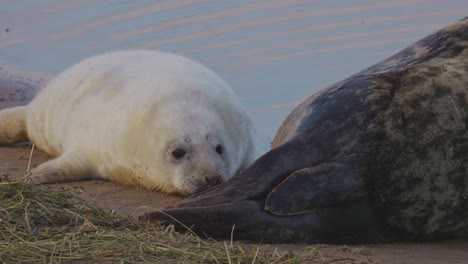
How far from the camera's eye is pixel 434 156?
16.5ft

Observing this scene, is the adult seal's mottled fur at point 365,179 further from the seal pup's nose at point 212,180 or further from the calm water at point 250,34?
the calm water at point 250,34

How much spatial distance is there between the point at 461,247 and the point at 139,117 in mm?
2483

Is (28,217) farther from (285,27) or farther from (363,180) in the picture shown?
(285,27)

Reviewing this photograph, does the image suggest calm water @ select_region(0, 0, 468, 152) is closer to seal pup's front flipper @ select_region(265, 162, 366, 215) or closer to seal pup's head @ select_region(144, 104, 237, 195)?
seal pup's head @ select_region(144, 104, 237, 195)

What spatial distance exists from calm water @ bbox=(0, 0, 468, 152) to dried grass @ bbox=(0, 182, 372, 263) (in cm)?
435

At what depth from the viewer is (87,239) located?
4211mm

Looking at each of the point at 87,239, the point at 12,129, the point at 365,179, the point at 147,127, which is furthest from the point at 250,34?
the point at 87,239

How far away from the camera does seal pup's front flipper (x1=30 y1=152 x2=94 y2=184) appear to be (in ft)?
21.9

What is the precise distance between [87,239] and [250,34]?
851 centimetres

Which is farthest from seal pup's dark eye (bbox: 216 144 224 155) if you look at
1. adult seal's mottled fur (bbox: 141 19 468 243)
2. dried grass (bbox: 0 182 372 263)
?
dried grass (bbox: 0 182 372 263)

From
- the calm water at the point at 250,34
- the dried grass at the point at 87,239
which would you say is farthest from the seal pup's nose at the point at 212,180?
the calm water at the point at 250,34

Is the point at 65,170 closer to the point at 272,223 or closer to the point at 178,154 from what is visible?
the point at 178,154

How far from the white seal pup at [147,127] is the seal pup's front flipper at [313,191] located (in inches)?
53.5

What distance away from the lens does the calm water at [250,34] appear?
10.6m
